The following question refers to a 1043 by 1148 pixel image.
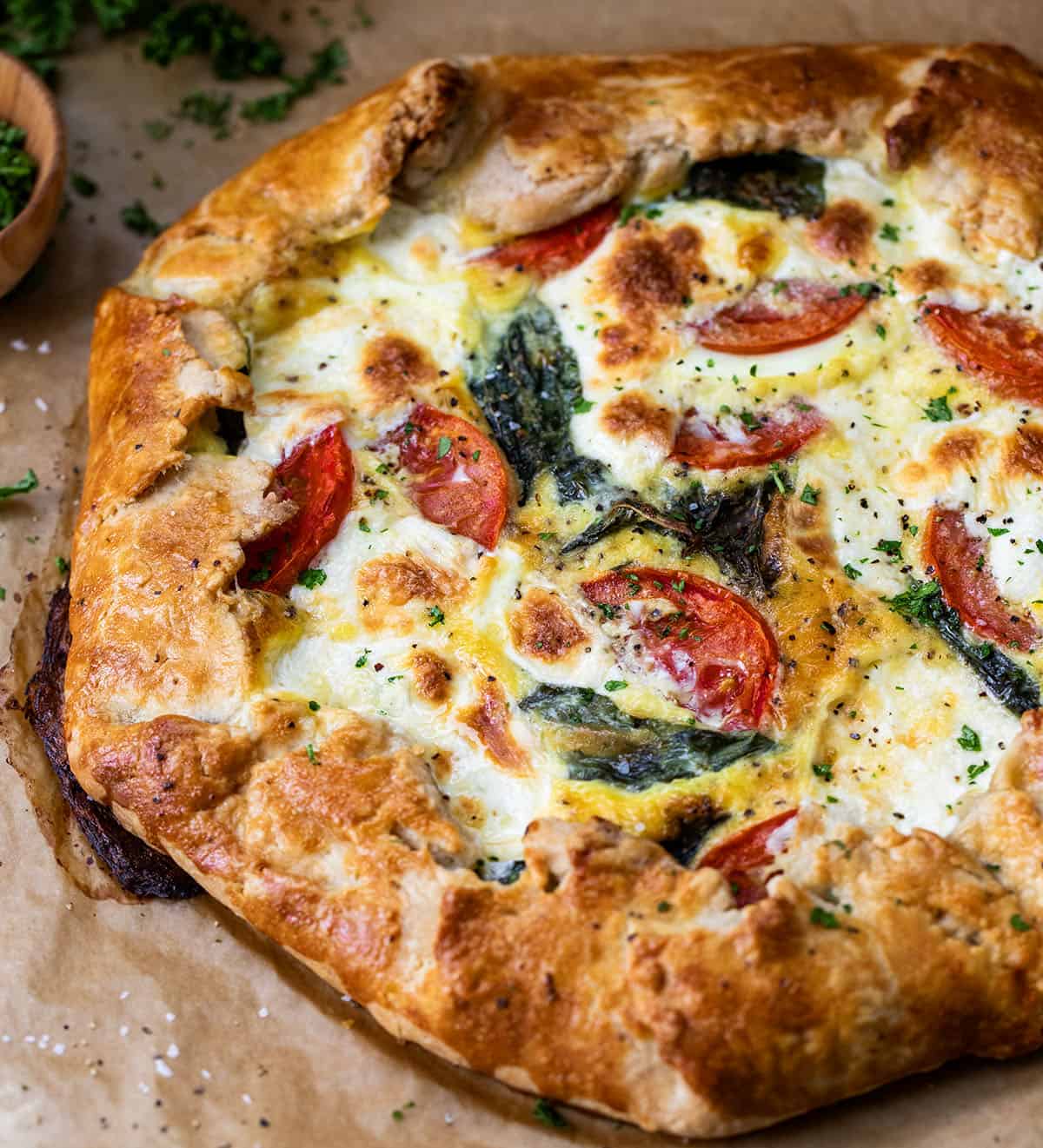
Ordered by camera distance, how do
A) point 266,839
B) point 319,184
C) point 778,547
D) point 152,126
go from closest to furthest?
1. point 266,839
2. point 778,547
3. point 319,184
4. point 152,126

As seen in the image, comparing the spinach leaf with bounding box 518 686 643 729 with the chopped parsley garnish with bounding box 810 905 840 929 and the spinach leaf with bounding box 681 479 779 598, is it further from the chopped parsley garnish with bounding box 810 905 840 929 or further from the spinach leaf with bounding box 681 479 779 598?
the chopped parsley garnish with bounding box 810 905 840 929

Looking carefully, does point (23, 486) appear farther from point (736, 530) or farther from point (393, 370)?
point (736, 530)

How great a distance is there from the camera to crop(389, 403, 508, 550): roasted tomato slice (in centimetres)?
588

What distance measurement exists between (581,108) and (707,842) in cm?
377

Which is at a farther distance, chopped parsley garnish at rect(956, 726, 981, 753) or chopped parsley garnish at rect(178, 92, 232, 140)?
chopped parsley garnish at rect(178, 92, 232, 140)

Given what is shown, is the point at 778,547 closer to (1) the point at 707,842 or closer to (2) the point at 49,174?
(1) the point at 707,842

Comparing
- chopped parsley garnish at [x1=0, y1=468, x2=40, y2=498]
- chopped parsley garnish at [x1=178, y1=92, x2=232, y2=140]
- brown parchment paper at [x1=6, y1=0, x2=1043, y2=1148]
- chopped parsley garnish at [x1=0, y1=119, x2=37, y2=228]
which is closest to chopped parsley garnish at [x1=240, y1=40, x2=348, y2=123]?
chopped parsley garnish at [x1=178, y1=92, x2=232, y2=140]

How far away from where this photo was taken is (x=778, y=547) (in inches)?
227

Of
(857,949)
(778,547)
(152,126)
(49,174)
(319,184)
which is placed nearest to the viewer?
(857,949)

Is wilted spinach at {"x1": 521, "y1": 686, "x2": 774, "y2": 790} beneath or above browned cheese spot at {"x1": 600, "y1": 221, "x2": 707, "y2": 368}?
beneath

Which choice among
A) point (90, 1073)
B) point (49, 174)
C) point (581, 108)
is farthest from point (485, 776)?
point (49, 174)

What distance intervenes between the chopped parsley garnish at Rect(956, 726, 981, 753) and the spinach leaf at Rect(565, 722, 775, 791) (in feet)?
2.39

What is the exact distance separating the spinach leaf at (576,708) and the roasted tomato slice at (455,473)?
Answer: 2.36ft

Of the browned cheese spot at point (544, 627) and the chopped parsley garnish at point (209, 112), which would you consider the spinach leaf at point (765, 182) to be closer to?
the browned cheese spot at point (544, 627)
